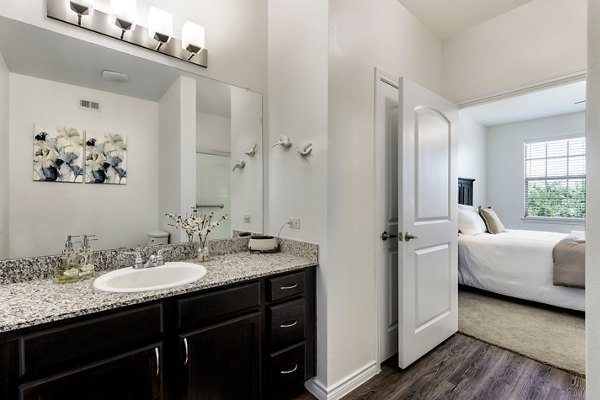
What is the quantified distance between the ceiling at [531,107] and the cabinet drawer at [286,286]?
4124 millimetres

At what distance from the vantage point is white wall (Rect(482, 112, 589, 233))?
5483 millimetres

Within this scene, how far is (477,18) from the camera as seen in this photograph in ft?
7.74

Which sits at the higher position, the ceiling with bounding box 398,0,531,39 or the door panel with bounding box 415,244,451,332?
the ceiling with bounding box 398,0,531,39

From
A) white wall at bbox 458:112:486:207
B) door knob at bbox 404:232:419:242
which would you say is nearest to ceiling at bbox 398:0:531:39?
door knob at bbox 404:232:419:242

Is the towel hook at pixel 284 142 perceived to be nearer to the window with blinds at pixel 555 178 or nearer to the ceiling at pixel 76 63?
the ceiling at pixel 76 63

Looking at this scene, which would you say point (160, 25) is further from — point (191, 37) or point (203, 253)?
point (203, 253)

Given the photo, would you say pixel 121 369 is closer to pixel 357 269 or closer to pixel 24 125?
pixel 24 125

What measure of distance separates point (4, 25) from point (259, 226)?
1668 millimetres

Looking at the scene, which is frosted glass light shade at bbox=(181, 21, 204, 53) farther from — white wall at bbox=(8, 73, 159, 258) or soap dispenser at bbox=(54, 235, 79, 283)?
soap dispenser at bbox=(54, 235, 79, 283)

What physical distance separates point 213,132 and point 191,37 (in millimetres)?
580

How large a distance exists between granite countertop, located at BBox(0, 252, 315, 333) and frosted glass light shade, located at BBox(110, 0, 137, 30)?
1328 mm

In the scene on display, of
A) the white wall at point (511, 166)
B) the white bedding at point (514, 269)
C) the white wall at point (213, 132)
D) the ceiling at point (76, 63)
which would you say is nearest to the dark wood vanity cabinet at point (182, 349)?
the white wall at point (213, 132)

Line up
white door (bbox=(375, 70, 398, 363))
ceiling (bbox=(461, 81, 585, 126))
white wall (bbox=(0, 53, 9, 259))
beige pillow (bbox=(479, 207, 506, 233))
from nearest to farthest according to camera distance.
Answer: white wall (bbox=(0, 53, 9, 259)) < white door (bbox=(375, 70, 398, 363)) < beige pillow (bbox=(479, 207, 506, 233)) < ceiling (bbox=(461, 81, 585, 126))

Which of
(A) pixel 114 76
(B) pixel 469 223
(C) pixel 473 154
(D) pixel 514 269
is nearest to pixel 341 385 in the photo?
(A) pixel 114 76
